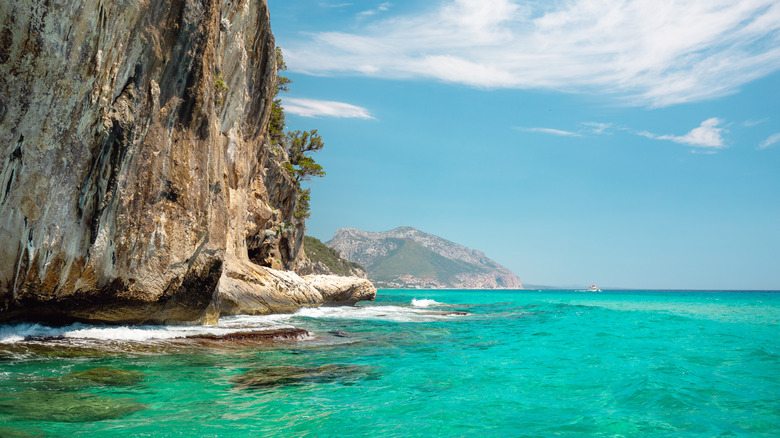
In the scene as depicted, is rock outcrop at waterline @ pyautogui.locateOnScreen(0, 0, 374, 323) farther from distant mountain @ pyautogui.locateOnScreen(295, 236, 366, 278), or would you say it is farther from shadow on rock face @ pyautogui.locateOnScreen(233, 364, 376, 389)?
distant mountain @ pyautogui.locateOnScreen(295, 236, 366, 278)

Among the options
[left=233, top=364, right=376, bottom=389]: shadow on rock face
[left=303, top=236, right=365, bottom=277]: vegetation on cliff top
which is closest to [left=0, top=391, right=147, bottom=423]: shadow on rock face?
[left=233, top=364, right=376, bottom=389]: shadow on rock face

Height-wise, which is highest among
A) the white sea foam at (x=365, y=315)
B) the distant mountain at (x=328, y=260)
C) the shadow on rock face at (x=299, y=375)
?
the distant mountain at (x=328, y=260)

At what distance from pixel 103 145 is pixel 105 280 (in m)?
3.63

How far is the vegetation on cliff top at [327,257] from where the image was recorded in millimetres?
102844

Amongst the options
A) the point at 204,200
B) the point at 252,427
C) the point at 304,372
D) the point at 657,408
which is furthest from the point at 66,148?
the point at 657,408

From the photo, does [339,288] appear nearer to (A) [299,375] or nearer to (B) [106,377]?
(A) [299,375]

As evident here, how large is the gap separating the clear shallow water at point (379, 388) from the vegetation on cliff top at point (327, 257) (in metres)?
86.2

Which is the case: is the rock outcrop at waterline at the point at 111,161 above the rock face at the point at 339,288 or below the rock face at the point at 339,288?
above

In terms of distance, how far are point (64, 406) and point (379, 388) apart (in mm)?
5105

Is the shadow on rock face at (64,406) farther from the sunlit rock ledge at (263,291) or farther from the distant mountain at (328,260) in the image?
the distant mountain at (328,260)

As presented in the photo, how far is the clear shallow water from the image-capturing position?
6711 mm

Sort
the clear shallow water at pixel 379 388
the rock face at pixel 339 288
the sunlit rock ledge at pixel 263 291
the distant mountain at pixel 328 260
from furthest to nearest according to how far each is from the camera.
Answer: the distant mountain at pixel 328 260 < the rock face at pixel 339 288 < the sunlit rock ledge at pixel 263 291 < the clear shallow water at pixel 379 388

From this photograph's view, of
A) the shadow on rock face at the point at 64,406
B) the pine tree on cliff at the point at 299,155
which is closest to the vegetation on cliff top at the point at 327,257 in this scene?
the pine tree on cliff at the point at 299,155

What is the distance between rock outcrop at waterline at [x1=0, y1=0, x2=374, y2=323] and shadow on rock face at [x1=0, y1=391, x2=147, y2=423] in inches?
200
